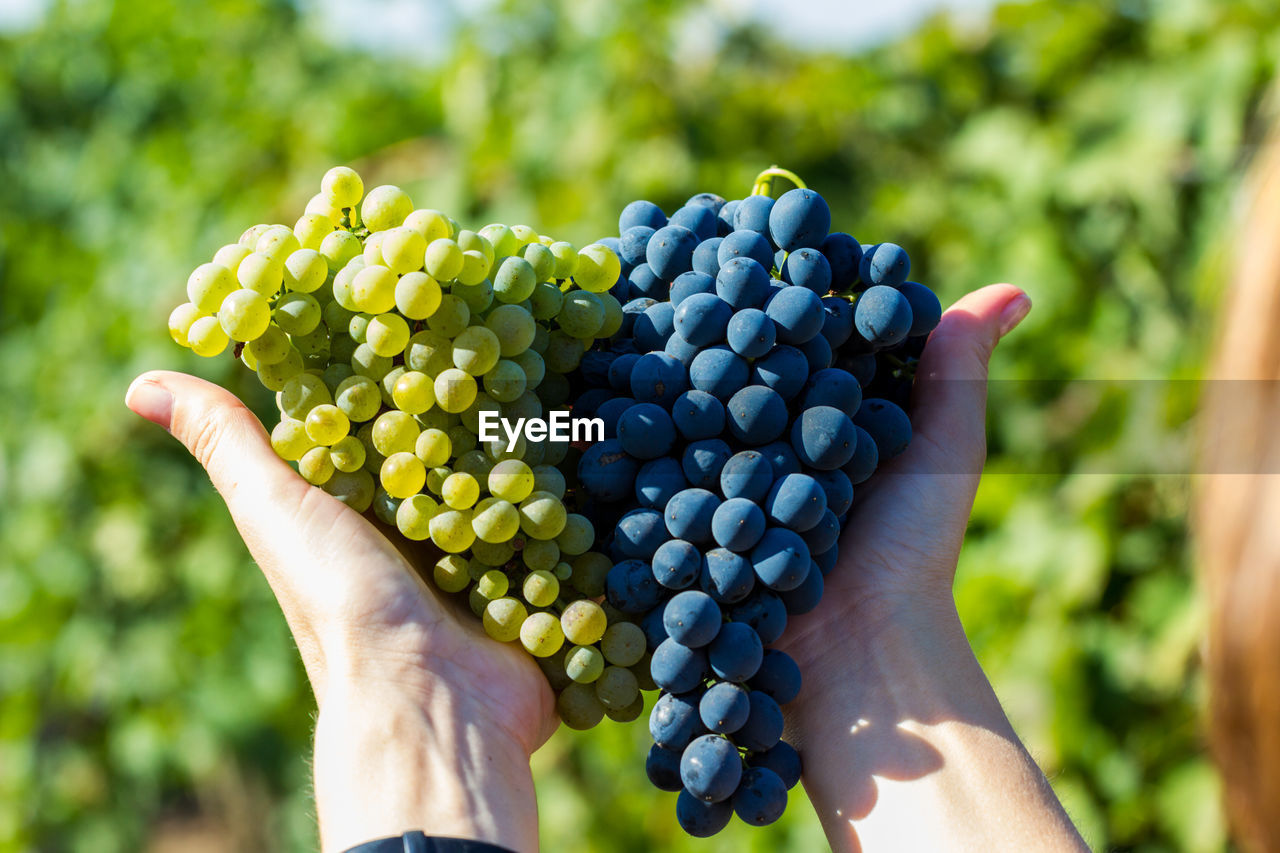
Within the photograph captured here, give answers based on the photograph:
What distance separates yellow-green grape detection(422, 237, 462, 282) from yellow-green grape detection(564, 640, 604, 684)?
410mm

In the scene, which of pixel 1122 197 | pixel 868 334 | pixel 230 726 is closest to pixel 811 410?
pixel 868 334

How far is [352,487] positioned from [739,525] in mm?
420

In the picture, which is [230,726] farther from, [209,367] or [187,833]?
[187,833]

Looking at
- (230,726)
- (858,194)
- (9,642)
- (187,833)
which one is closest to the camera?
(858,194)

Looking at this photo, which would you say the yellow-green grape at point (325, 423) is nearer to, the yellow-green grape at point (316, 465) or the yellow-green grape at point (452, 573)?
the yellow-green grape at point (316, 465)

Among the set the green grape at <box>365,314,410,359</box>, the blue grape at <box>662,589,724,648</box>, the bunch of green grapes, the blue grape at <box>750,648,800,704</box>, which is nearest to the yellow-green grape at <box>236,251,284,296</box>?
the bunch of green grapes

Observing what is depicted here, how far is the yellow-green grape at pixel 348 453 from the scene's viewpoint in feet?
3.52

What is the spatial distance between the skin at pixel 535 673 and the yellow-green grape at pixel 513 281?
0.95ft

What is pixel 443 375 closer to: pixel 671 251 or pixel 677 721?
pixel 671 251

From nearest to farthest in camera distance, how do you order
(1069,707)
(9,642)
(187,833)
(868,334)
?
(868,334)
(1069,707)
(9,642)
(187,833)

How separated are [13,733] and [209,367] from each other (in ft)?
4.80

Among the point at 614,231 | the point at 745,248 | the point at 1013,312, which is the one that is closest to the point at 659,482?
the point at 745,248

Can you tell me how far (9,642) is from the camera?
10.4ft

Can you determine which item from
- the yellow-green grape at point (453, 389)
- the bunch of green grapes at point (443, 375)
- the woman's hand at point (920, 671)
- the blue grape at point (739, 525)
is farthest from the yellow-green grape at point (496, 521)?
the woman's hand at point (920, 671)
